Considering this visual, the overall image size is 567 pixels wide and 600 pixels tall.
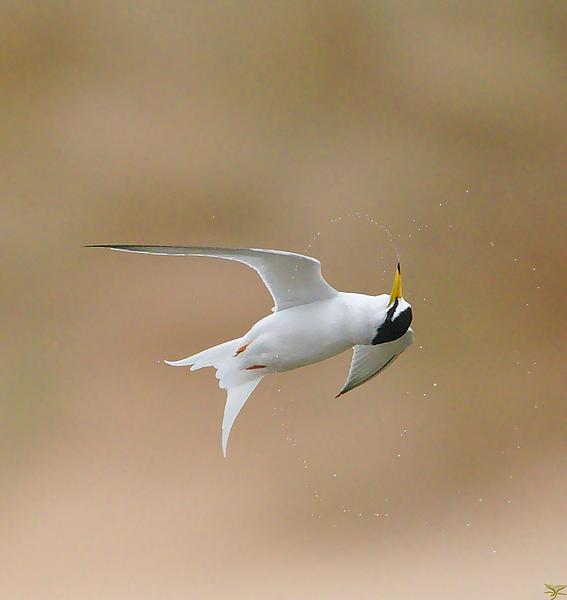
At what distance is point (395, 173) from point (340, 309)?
146 cm

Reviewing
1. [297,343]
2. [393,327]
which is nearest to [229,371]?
[297,343]

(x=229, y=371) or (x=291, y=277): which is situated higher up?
(x=291, y=277)

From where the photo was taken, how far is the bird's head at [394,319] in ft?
3.80

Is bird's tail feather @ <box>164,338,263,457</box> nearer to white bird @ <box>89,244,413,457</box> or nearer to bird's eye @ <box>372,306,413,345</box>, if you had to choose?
white bird @ <box>89,244,413,457</box>

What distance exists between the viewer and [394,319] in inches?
45.6

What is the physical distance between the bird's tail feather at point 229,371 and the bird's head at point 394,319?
0.61 feet

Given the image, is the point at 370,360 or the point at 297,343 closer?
the point at 297,343

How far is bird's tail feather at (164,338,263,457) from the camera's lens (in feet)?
4.07

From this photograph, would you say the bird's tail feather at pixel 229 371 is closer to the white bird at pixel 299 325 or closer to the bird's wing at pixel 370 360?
the white bird at pixel 299 325

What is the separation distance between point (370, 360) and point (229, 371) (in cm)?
21

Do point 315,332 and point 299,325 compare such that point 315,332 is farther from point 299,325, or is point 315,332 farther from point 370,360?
point 370,360

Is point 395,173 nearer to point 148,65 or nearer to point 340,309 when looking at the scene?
point 148,65

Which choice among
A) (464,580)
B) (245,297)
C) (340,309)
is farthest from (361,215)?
(340,309)

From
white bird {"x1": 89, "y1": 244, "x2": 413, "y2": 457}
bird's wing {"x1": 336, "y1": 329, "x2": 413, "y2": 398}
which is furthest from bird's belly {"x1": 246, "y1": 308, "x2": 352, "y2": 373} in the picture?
bird's wing {"x1": 336, "y1": 329, "x2": 413, "y2": 398}
